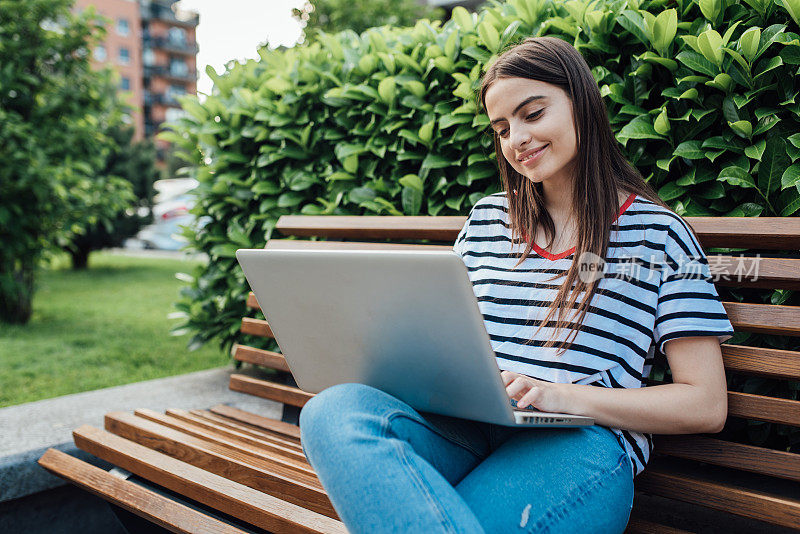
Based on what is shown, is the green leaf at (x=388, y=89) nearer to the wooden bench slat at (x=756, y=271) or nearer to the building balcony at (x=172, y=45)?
the wooden bench slat at (x=756, y=271)

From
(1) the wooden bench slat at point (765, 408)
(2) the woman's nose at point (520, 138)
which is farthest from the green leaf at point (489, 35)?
(1) the wooden bench slat at point (765, 408)

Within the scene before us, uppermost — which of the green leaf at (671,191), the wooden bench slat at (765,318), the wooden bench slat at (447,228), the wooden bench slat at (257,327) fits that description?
the green leaf at (671,191)

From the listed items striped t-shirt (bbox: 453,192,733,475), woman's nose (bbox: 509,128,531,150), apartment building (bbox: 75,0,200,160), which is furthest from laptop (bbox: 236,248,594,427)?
apartment building (bbox: 75,0,200,160)

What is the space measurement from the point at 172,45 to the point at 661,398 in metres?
59.9

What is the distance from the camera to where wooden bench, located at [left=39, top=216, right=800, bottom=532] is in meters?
1.46

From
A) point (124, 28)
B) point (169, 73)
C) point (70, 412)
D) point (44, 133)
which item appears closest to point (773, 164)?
point (70, 412)

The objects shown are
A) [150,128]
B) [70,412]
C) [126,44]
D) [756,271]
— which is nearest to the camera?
[756,271]

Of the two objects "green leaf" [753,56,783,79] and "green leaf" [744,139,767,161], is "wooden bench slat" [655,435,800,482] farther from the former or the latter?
"green leaf" [753,56,783,79]

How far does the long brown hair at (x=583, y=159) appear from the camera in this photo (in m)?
1.53

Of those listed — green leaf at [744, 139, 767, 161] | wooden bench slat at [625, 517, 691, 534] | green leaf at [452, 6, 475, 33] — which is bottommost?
wooden bench slat at [625, 517, 691, 534]

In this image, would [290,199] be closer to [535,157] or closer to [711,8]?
[535,157]

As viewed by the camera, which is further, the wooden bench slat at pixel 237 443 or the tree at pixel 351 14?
the tree at pixel 351 14

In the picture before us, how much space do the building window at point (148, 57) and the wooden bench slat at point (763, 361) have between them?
5889 centimetres

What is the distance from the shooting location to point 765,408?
1.48m
